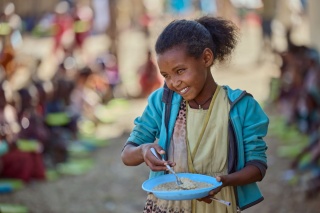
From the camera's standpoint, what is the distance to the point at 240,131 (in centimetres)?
273

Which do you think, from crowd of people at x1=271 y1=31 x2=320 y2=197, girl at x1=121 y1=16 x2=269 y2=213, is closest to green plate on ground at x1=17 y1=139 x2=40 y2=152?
crowd of people at x1=271 y1=31 x2=320 y2=197

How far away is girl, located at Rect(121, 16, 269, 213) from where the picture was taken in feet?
8.86

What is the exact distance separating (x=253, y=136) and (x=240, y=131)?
51 millimetres

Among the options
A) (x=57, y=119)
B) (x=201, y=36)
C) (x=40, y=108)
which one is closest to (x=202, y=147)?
(x=201, y=36)

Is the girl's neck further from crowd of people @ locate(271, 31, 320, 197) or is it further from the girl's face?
crowd of people @ locate(271, 31, 320, 197)

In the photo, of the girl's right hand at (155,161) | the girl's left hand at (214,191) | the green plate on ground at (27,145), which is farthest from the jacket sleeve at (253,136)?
the green plate on ground at (27,145)

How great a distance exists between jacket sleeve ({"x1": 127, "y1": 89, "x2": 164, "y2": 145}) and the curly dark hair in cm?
22

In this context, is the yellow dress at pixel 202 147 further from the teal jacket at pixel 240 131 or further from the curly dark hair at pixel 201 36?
the curly dark hair at pixel 201 36

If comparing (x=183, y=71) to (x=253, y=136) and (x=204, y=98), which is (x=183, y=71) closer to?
(x=204, y=98)

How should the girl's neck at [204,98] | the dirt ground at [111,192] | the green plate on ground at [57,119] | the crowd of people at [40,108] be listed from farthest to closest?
the green plate on ground at [57,119]
the crowd of people at [40,108]
the dirt ground at [111,192]
the girl's neck at [204,98]

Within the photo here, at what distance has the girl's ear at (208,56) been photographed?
275 cm

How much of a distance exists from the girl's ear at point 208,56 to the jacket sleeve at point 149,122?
223mm

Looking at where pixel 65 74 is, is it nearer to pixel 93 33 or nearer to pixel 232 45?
pixel 232 45

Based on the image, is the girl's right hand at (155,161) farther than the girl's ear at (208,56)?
No
